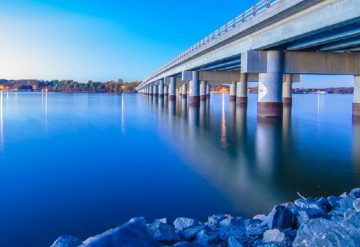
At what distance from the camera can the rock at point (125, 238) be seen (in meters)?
3.11

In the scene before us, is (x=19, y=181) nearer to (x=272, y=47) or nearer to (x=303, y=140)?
(x=303, y=140)

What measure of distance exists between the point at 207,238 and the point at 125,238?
8.36ft

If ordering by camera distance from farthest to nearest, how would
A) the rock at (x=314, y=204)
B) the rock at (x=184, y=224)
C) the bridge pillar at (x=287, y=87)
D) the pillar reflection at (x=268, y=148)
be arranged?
the bridge pillar at (x=287, y=87)
the pillar reflection at (x=268, y=148)
the rock at (x=314, y=204)
the rock at (x=184, y=224)

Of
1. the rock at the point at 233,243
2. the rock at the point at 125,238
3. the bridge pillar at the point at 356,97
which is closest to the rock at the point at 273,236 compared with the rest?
the rock at the point at 233,243

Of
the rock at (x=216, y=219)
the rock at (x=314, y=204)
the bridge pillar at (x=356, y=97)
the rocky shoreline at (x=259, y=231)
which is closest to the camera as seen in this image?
the rocky shoreline at (x=259, y=231)

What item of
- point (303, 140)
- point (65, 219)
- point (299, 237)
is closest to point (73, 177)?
point (65, 219)

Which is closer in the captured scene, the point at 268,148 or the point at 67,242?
the point at 67,242

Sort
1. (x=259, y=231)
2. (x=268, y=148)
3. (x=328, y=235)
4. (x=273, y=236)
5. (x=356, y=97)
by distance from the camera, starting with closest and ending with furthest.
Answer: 1. (x=328, y=235)
2. (x=273, y=236)
3. (x=259, y=231)
4. (x=268, y=148)
5. (x=356, y=97)

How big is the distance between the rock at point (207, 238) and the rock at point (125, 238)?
7.54ft

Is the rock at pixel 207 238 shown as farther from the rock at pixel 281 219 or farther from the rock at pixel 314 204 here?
the rock at pixel 314 204

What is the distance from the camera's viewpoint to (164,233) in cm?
569

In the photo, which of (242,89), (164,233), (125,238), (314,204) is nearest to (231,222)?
(164,233)

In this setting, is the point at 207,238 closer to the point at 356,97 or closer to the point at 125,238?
the point at 125,238

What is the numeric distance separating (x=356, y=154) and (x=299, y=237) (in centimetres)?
1281
